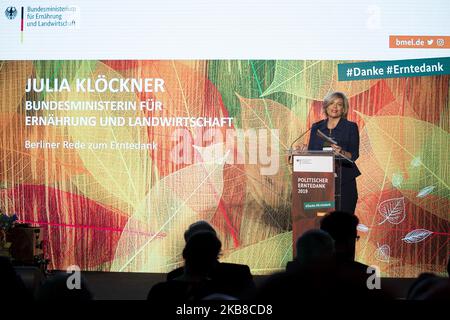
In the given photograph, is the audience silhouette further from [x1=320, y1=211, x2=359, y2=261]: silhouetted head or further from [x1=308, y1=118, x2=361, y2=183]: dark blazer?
[x1=308, y1=118, x2=361, y2=183]: dark blazer

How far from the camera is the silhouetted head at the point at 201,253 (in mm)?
3109

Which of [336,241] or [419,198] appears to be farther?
[419,198]

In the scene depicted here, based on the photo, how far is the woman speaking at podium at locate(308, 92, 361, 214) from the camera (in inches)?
283

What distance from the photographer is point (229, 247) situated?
7.20 meters

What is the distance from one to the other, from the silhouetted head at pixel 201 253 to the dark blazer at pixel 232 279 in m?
0.09

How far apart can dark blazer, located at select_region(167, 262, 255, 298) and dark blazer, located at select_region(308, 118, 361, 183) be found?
3.89m

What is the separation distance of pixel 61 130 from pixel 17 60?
3.05 ft

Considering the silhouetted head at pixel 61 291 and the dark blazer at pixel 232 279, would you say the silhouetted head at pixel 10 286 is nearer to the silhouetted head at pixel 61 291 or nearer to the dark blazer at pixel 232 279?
the silhouetted head at pixel 61 291

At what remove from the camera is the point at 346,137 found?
7.21m
